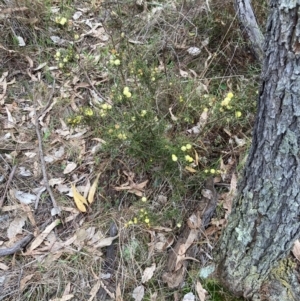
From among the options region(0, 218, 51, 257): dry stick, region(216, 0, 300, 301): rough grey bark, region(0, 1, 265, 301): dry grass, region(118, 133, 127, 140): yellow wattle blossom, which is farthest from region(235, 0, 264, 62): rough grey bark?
region(0, 218, 51, 257): dry stick

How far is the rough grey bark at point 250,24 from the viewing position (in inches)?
101

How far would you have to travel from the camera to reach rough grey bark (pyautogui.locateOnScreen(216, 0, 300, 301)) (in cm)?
110

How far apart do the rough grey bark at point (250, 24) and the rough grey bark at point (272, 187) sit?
135 centimetres

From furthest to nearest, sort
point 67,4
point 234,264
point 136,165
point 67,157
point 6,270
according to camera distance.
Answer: point 67,4 → point 67,157 → point 136,165 → point 6,270 → point 234,264

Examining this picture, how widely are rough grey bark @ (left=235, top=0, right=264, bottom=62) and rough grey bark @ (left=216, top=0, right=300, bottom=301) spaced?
135 centimetres

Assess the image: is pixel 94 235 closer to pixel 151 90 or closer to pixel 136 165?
pixel 136 165

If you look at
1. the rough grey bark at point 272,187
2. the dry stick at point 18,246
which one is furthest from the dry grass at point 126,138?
the rough grey bark at point 272,187

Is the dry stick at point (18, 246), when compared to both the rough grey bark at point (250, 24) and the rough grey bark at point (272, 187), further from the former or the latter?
the rough grey bark at point (250, 24)

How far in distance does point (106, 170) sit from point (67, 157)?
1.09 ft

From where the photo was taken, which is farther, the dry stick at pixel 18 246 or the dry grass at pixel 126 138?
the dry stick at pixel 18 246

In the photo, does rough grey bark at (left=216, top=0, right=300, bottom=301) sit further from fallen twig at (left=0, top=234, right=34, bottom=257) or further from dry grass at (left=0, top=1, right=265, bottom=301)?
fallen twig at (left=0, top=234, right=34, bottom=257)

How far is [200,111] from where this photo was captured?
2346mm

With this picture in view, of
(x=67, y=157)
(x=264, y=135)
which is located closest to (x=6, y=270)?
(x=67, y=157)

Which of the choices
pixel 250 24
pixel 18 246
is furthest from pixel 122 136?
pixel 250 24
